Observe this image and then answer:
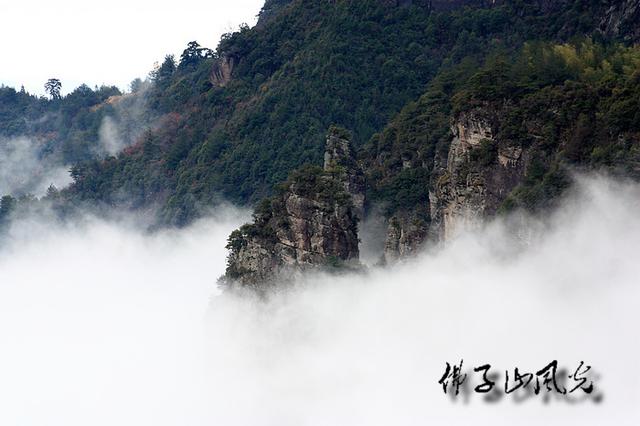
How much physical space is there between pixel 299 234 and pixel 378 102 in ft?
119

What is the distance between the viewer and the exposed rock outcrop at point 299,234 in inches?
2997

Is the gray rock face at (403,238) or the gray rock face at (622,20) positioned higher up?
the gray rock face at (622,20)

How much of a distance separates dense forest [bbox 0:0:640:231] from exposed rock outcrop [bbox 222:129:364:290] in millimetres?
6348

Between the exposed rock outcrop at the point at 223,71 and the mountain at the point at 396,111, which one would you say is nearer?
the mountain at the point at 396,111

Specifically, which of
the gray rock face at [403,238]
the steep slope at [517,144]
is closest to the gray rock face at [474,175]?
the steep slope at [517,144]

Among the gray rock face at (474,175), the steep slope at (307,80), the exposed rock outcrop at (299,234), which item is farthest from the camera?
the steep slope at (307,80)

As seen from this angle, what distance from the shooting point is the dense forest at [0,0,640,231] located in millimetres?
69500

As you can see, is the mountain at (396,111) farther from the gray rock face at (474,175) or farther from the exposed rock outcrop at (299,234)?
the exposed rock outcrop at (299,234)

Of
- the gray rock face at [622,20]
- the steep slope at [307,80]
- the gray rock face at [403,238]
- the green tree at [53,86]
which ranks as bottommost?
the gray rock face at [403,238]

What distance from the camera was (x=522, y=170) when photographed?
6988 cm

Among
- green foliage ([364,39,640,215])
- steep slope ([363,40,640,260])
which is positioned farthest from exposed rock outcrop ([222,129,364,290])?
green foliage ([364,39,640,215])

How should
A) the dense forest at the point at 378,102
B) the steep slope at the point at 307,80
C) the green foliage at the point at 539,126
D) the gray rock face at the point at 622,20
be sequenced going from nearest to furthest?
the green foliage at the point at 539,126
the dense forest at the point at 378,102
the gray rock face at the point at 622,20
the steep slope at the point at 307,80

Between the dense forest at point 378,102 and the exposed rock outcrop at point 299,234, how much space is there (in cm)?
635

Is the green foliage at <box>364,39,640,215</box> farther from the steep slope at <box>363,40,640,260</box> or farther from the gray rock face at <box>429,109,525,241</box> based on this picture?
the gray rock face at <box>429,109,525,241</box>
